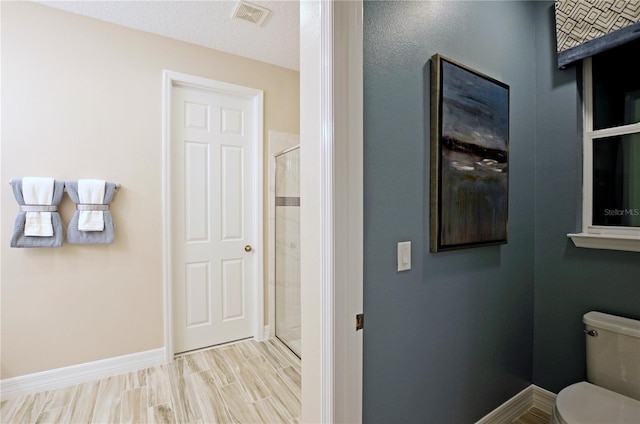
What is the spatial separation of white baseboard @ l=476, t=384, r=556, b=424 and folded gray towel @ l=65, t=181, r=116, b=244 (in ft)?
8.76

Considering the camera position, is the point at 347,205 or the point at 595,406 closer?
the point at 347,205

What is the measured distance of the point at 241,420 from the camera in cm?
174

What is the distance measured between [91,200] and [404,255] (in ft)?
7.12

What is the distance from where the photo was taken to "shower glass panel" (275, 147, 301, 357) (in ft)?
8.27

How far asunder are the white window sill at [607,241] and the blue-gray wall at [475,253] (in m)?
0.05

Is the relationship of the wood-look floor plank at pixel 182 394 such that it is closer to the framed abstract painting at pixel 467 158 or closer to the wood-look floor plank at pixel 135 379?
the wood-look floor plank at pixel 135 379

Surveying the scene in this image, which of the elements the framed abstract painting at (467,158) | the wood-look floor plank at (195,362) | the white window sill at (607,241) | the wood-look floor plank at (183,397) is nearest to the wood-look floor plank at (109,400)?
the wood-look floor plank at (183,397)

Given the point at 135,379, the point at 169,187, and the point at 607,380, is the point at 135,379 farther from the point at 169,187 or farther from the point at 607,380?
the point at 607,380

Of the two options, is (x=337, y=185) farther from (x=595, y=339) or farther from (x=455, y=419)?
(x=595, y=339)

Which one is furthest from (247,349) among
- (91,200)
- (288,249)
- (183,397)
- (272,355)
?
(91,200)

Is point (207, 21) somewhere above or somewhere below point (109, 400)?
above

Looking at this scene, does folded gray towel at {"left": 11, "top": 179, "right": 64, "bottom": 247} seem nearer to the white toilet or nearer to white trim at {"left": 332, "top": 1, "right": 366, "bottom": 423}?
white trim at {"left": 332, "top": 1, "right": 366, "bottom": 423}

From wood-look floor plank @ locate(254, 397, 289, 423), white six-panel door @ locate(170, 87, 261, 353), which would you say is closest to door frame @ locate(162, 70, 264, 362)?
white six-panel door @ locate(170, 87, 261, 353)

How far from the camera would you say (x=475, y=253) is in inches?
57.4
